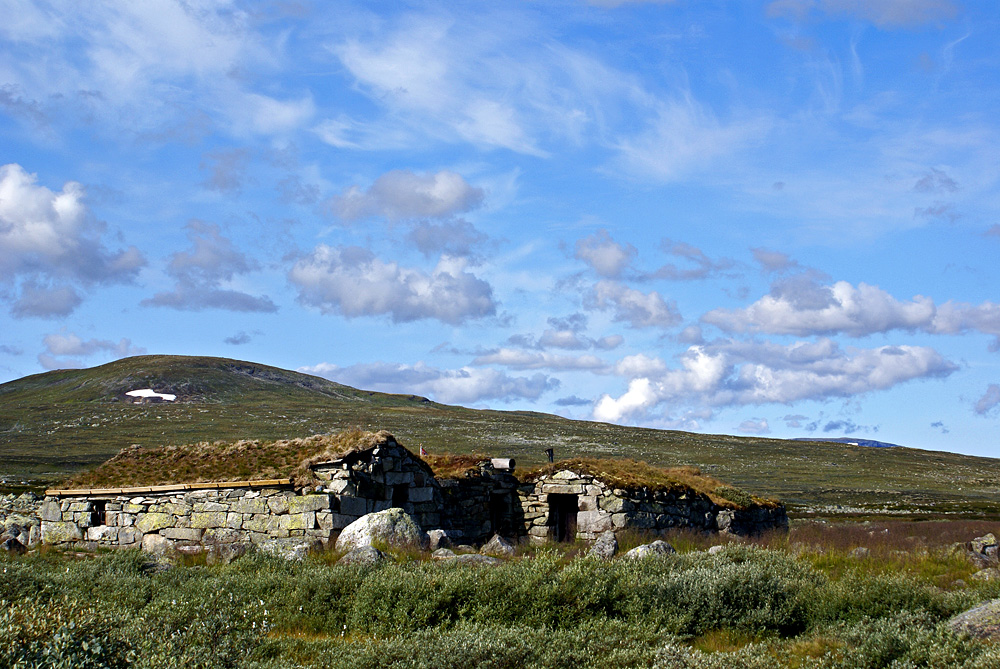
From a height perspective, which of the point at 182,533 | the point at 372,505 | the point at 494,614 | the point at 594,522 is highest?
the point at 372,505

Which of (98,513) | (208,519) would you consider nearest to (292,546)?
(208,519)

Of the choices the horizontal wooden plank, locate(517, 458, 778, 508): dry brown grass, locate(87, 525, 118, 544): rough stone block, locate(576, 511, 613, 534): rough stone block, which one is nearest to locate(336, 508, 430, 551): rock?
the horizontal wooden plank

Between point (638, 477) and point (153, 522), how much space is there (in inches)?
457

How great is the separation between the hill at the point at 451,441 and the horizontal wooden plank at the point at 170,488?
34.4 meters

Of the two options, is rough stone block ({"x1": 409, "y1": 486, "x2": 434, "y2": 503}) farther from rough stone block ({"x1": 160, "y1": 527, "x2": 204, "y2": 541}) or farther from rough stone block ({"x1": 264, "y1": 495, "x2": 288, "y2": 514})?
rough stone block ({"x1": 160, "y1": 527, "x2": 204, "y2": 541})

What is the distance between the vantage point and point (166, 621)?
6.77m

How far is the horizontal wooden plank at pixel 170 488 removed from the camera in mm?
17172

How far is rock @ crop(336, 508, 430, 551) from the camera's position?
1470cm

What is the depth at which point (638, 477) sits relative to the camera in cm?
2053

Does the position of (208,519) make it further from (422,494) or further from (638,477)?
(638,477)

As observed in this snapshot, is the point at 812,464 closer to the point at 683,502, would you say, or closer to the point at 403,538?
the point at 683,502

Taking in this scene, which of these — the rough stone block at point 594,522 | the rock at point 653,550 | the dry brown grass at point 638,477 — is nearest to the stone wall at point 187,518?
the rough stone block at point 594,522

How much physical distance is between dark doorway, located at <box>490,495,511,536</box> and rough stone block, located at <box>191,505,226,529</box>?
6768mm

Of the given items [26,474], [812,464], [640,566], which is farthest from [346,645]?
[812,464]
